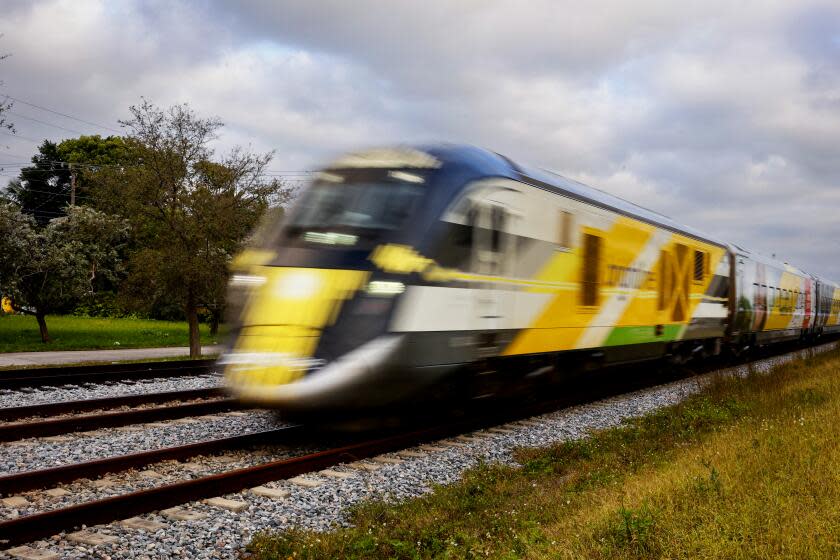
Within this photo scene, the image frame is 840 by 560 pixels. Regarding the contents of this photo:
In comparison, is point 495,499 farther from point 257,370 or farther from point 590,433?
point 590,433

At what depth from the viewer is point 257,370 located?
297 inches

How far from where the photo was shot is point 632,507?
5.25m

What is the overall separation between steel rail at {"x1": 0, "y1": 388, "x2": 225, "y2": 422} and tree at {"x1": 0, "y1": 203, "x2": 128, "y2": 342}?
448 inches

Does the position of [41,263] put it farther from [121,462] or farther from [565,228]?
[121,462]

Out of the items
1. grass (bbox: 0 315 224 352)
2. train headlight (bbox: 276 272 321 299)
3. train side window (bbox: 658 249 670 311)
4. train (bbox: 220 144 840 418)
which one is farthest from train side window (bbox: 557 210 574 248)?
grass (bbox: 0 315 224 352)

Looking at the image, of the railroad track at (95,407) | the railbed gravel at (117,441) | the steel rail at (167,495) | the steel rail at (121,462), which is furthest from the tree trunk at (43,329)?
the steel rail at (167,495)

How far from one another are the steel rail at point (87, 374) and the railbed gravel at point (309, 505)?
5227mm

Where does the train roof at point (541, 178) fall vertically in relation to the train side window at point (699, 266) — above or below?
above

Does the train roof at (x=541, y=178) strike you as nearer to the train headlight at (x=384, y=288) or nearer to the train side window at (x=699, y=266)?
the train side window at (x=699, y=266)

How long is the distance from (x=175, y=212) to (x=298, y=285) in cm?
1334

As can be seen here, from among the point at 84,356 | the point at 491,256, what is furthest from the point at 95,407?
the point at 84,356

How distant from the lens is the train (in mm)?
7402

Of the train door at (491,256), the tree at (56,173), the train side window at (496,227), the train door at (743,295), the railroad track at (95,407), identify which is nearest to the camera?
the railroad track at (95,407)

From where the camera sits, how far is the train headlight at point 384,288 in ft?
24.5
